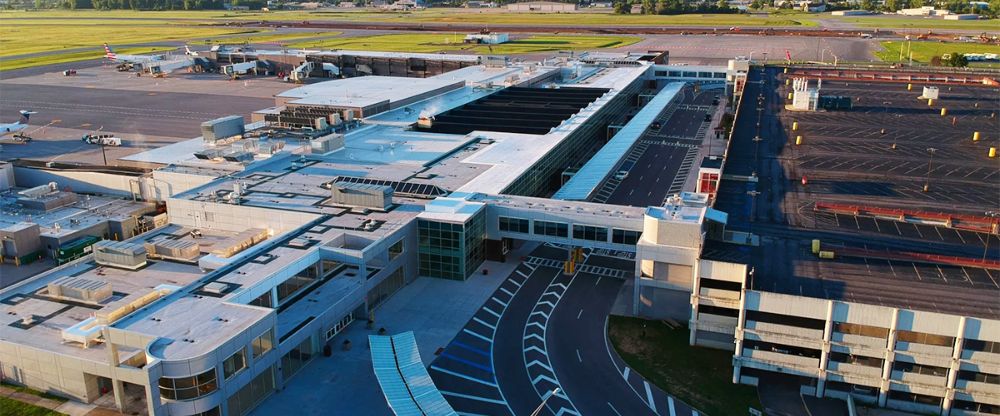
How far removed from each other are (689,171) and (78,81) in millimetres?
169916

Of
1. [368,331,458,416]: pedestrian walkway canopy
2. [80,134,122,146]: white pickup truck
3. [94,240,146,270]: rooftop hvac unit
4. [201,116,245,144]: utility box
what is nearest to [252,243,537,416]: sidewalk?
[368,331,458,416]: pedestrian walkway canopy

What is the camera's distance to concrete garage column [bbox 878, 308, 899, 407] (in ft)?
152

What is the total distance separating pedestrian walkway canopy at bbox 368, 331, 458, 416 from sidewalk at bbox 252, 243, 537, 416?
6.66 ft

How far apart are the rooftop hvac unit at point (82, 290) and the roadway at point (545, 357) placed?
24.9 metres

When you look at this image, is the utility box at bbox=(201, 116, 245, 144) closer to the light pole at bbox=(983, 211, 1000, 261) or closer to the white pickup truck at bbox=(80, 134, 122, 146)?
the white pickup truck at bbox=(80, 134, 122, 146)

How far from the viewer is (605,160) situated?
96.6m

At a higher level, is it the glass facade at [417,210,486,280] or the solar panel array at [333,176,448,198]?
the solar panel array at [333,176,448,198]

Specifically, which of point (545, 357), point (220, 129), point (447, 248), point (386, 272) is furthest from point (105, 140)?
point (545, 357)

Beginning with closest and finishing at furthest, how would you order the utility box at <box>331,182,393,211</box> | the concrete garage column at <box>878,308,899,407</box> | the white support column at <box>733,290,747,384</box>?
the concrete garage column at <box>878,308,899,407</box>, the white support column at <box>733,290,747,384</box>, the utility box at <box>331,182,393,211</box>

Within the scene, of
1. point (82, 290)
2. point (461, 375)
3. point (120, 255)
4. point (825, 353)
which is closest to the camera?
point (825, 353)

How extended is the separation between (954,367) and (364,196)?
A: 4958 cm

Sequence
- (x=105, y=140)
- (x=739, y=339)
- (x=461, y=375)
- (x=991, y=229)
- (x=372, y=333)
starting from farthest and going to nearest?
(x=105, y=140) < (x=991, y=229) < (x=372, y=333) < (x=461, y=375) < (x=739, y=339)

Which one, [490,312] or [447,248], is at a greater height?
[447,248]

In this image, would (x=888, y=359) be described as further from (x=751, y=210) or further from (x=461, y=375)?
(x=461, y=375)
